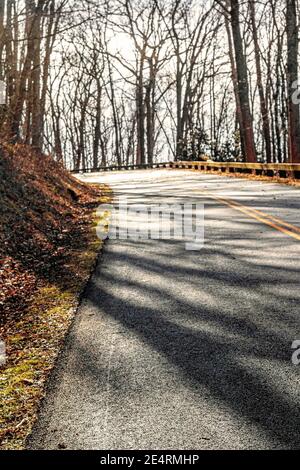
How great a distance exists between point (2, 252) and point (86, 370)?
16.6 feet

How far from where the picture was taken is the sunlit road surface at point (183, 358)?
11.4ft

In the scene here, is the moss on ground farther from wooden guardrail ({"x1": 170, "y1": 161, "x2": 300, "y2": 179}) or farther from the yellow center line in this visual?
wooden guardrail ({"x1": 170, "y1": 161, "x2": 300, "y2": 179})

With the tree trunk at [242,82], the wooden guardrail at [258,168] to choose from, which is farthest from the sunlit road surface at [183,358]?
the tree trunk at [242,82]

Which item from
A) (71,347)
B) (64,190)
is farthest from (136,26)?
(71,347)

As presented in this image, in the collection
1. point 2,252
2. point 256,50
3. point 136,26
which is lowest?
point 2,252

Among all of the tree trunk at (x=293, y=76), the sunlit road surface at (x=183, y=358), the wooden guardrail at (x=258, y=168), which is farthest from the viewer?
the tree trunk at (x=293, y=76)

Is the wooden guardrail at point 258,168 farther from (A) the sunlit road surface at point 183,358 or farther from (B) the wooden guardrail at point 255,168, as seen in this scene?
(A) the sunlit road surface at point 183,358

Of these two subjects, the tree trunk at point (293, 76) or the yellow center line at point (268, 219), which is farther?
the tree trunk at point (293, 76)

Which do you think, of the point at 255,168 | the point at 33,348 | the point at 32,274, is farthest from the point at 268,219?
the point at 255,168

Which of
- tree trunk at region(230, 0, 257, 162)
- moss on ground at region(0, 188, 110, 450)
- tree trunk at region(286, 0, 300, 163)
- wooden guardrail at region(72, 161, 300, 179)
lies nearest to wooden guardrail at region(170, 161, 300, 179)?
wooden guardrail at region(72, 161, 300, 179)

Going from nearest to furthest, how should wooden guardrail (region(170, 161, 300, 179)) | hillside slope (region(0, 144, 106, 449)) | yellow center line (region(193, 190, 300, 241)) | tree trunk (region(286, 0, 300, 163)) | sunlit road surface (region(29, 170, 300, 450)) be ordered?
sunlit road surface (region(29, 170, 300, 450)) < hillside slope (region(0, 144, 106, 449)) < yellow center line (region(193, 190, 300, 241)) < wooden guardrail (region(170, 161, 300, 179)) < tree trunk (region(286, 0, 300, 163))

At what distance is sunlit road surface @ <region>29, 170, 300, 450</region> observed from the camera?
3.48 meters

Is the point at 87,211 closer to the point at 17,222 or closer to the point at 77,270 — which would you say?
the point at 17,222
